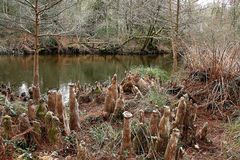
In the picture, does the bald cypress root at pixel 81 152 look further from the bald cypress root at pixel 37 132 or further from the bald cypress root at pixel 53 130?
the bald cypress root at pixel 37 132

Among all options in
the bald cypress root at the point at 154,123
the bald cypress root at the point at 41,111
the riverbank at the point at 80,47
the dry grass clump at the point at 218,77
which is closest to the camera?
the bald cypress root at the point at 154,123

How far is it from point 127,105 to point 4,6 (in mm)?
22353

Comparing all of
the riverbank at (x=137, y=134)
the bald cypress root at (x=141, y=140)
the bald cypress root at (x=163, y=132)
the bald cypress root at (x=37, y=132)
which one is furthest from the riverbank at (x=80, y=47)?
the bald cypress root at (x=163, y=132)

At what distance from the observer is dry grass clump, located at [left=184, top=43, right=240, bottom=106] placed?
→ 598cm

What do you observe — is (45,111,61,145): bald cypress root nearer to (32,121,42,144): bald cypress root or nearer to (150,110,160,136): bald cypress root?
(32,121,42,144): bald cypress root

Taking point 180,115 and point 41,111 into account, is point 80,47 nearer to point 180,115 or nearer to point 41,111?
point 41,111

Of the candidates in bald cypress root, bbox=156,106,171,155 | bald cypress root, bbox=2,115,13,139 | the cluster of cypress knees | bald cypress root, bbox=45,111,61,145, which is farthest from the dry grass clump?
bald cypress root, bbox=2,115,13,139

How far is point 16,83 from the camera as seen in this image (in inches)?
544

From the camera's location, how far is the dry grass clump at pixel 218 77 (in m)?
5.98

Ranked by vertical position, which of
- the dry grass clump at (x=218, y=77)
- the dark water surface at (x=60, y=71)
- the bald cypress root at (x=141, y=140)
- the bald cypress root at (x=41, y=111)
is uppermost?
the dry grass clump at (x=218, y=77)

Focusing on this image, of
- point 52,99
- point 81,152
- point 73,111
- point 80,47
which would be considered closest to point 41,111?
point 52,99

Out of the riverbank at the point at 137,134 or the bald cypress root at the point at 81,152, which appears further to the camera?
the riverbank at the point at 137,134

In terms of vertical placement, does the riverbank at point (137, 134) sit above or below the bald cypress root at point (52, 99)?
below

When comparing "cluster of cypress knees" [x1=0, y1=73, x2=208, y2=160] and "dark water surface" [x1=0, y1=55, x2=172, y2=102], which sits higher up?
"cluster of cypress knees" [x1=0, y1=73, x2=208, y2=160]
